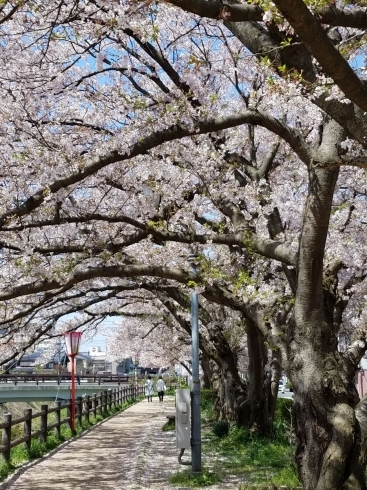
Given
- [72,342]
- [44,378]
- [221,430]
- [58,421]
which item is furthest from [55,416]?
[44,378]

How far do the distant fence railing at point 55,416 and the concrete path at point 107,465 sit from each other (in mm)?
568

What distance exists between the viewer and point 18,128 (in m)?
8.87

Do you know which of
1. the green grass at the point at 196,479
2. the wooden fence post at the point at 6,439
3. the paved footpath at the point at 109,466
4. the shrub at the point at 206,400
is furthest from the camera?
the shrub at the point at 206,400

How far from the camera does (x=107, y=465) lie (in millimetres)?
10734

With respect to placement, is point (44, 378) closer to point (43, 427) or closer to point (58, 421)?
point (58, 421)

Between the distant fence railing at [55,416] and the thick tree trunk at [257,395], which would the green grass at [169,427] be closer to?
the distant fence railing at [55,416]

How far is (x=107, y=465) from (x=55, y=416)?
5.20 metres

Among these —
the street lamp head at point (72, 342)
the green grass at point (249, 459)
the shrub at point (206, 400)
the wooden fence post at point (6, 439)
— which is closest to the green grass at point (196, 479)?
the green grass at point (249, 459)

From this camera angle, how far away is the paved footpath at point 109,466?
28.3ft

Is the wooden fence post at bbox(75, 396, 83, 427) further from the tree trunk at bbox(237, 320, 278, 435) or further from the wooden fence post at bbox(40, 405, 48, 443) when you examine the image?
the tree trunk at bbox(237, 320, 278, 435)

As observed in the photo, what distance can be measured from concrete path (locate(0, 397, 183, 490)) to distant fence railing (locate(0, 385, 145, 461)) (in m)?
0.57

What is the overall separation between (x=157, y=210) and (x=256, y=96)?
149 inches

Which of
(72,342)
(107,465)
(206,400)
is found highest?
(72,342)

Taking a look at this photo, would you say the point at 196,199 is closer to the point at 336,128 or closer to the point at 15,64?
the point at 15,64
